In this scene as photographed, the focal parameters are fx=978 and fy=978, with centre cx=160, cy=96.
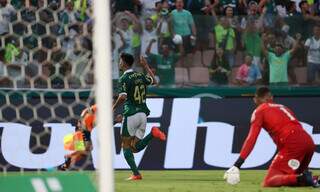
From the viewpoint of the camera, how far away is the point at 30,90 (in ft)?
27.5

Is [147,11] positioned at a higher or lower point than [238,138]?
higher

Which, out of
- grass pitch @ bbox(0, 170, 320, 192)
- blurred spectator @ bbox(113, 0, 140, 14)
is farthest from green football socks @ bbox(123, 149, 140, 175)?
blurred spectator @ bbox(113, 0, 140, 14)

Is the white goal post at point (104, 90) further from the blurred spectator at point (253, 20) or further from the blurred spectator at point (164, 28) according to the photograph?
the blurred spectator at point (253, 20)

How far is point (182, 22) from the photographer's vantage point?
1861 cm

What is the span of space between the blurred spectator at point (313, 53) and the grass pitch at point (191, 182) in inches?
111

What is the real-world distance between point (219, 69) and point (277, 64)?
3.70 ft

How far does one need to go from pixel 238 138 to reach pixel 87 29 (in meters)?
11.1

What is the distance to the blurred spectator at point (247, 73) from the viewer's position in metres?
18.5

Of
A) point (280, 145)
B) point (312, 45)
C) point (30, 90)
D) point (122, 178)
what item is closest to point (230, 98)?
point (312, 45)

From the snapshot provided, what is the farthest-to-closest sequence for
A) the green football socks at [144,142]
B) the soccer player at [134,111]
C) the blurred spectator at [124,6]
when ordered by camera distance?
the blurred spectator at [124,6] → the green football socks at [144,142] → the soccer player at [134,111]

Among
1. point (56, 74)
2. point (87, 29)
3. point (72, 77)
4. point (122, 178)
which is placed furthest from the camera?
point (122, 178)

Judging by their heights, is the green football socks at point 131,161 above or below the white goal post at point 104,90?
below

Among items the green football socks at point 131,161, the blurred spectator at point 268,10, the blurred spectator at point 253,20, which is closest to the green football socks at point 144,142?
the green football socks at point 131,161

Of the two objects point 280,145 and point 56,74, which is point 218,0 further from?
point 56,74
